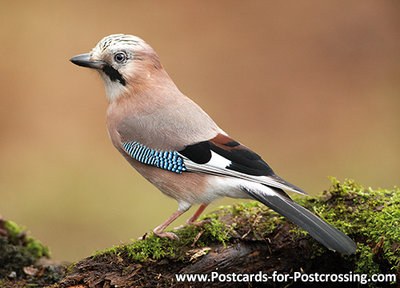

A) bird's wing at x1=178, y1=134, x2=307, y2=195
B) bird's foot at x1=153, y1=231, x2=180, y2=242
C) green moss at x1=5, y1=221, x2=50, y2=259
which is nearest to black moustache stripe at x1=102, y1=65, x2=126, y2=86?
bird's wing at x1=178, y1=134, x2=307, y2=195

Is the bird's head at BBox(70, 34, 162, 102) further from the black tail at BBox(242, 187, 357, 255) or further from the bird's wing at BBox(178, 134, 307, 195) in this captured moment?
the black tail at BBox(242, 187, 357, 255)

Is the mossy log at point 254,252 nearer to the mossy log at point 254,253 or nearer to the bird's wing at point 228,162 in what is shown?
the mossy log at point 254,253

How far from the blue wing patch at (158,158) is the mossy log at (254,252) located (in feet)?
2.04

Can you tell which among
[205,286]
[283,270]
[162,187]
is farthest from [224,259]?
[162,187]

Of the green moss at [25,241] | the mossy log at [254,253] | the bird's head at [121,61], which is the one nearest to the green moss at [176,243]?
the mossy log at [254,253]

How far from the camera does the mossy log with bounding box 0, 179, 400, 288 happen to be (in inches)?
153

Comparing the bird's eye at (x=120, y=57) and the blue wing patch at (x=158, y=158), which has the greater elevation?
the bird's eye at (x=120, y=57)

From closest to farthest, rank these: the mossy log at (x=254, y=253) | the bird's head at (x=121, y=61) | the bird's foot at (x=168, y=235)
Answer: the mossy log at (x=254, y=253) → the bird's foot at (x=168, y=235) → the bird's head at (x=121, y=61)

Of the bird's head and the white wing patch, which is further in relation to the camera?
the bird's head

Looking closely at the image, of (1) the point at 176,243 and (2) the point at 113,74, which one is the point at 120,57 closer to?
(2) the point at 113,74

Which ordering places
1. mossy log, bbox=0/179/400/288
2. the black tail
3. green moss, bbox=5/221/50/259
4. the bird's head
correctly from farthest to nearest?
green moss, bbox=5/221/50/259 < the bird's head < mossy log, bbox=0/179/400/288 < the black tail

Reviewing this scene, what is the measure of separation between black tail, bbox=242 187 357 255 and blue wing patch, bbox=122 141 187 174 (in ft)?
2.07

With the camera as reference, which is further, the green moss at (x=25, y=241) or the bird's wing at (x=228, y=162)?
the green moss at (x=25, y=241)

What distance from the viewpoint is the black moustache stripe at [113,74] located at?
4.73m
